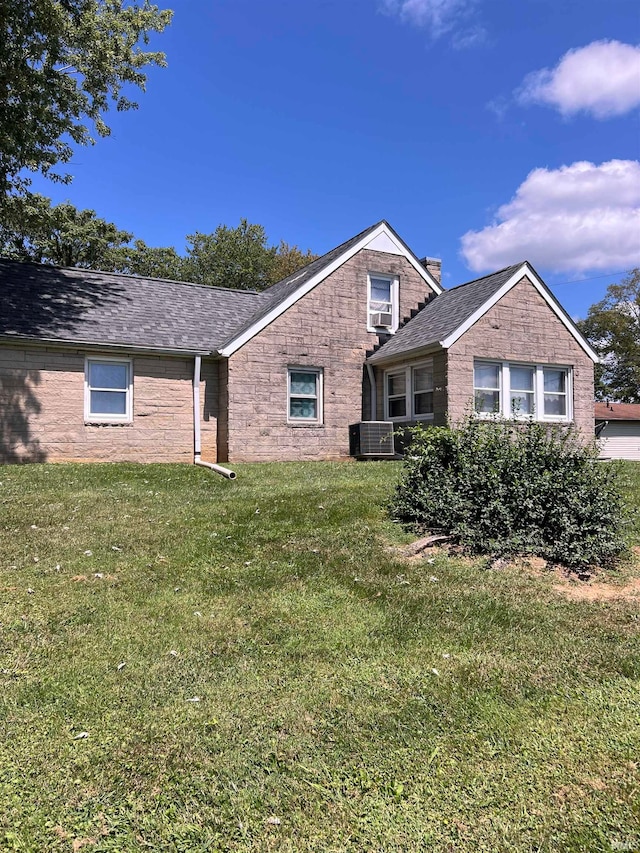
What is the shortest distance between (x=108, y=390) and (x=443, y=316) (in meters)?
8.66

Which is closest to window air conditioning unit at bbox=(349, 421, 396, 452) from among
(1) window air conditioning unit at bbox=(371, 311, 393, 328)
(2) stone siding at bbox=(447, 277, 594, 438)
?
(2) stone siding at bbox=(447, 277, 594, 438)

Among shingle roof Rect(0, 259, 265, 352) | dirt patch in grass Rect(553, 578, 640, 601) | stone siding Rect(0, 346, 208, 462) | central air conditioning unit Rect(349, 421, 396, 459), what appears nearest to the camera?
dirt patch in grass Rect(553, 578, 640, 601)

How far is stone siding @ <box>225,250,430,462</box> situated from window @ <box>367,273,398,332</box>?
0.20 meters

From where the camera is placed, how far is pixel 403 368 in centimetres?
1514

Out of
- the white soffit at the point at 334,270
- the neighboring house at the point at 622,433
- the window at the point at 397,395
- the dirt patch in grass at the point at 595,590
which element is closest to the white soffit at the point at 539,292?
the window at the point at 397,395

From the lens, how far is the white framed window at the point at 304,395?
14.8 m

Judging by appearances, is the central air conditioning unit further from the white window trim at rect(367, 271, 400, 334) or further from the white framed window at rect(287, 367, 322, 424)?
the white window trim at rect(367, 271, 400, 334)

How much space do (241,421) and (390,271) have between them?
6454 mm

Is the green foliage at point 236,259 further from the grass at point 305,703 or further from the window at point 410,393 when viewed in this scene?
the grass at point 305,703

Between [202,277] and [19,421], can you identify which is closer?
[19,421]

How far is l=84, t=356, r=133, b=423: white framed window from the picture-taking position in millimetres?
13359

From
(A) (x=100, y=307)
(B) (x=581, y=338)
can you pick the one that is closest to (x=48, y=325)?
(A) (x=100, y=307)

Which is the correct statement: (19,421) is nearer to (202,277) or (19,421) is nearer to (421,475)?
(421,475)

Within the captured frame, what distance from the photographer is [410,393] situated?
1491 centimetres
